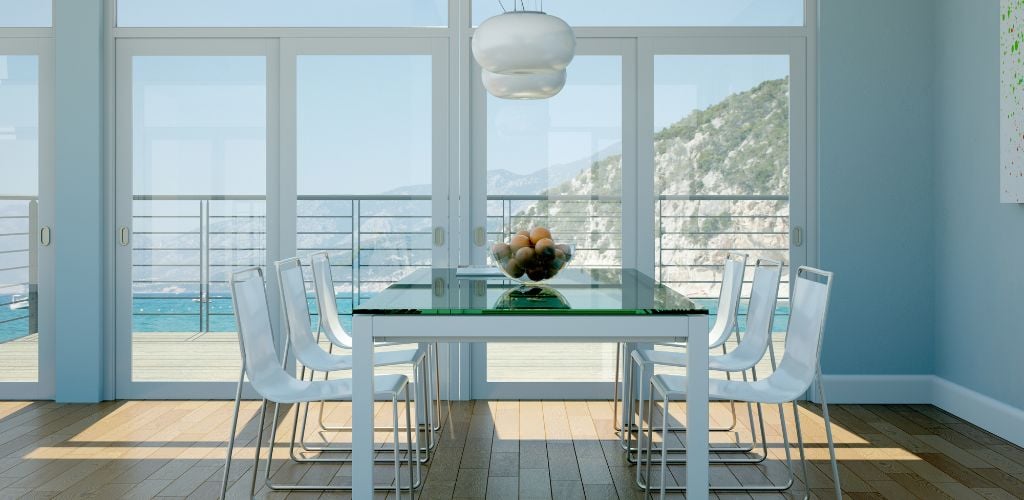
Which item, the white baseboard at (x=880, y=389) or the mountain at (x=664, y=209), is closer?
the white baseboard at (x=880, y=389)

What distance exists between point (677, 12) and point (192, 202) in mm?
2961

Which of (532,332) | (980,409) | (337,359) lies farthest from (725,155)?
(532,332)

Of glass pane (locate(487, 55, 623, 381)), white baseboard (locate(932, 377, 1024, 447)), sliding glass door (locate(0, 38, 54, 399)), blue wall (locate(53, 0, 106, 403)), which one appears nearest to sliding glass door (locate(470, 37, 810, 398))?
A: glass pane (locate(487, 55, 623, 381))

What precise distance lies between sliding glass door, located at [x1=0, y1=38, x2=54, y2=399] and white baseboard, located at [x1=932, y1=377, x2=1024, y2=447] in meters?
4.91

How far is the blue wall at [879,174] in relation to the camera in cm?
505

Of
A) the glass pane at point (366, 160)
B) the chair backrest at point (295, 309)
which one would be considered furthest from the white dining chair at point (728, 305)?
the glass pane at point (366, 160)

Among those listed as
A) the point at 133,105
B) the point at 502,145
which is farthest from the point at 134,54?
the point at 502,145

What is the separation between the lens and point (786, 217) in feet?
17.1

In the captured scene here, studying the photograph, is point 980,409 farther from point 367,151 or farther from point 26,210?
point 26,210

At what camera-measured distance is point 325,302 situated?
4.06 meters

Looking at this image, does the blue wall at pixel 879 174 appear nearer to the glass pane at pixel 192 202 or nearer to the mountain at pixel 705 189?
the mountain at pixel 705 189

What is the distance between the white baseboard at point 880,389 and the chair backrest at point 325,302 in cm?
269

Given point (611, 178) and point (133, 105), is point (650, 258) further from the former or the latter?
point (133, 105)

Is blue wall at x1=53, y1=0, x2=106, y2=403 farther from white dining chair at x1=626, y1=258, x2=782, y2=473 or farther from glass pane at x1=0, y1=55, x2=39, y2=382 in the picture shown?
white dining chair at x1=626, y1=258, x2=782, y2=473
